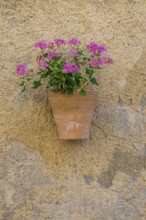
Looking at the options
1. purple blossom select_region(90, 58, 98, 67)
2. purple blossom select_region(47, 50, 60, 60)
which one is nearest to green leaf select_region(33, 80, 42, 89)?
purple blossom select_region(47, 50, 60, 60)

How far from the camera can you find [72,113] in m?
2.17

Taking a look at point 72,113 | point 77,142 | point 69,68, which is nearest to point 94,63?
point 69,68

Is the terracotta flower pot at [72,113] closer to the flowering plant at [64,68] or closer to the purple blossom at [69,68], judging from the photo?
the flowering plant at [64,68]

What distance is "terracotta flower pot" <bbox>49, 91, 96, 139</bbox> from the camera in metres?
2.17

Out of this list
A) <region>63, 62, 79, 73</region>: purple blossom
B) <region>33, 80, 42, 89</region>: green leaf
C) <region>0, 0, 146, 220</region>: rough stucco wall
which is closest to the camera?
<region>63, 62, 79, 73</region>: purple blossom

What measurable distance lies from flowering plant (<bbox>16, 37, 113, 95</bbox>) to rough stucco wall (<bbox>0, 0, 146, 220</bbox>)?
0.13m

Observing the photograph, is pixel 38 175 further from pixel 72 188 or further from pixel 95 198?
pixel 95 198

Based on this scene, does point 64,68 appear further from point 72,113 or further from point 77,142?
point 77,142

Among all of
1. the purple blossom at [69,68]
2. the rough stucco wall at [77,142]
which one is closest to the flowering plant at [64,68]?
the purple blossom at [69,68]

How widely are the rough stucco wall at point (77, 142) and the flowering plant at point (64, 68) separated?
0.13m

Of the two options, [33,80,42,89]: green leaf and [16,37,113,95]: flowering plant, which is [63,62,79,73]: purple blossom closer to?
[16,37,113,95]: flowering plant

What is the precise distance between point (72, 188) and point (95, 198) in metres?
0.15

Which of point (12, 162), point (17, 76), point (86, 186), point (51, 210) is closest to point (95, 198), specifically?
point (86, 186)

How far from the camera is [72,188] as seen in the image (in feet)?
7.68
